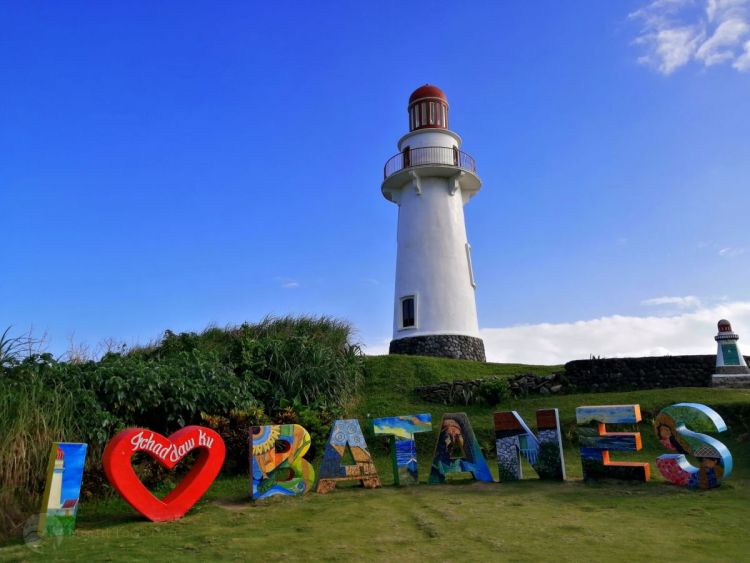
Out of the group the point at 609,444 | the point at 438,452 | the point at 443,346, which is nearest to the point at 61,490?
the point at 438,452

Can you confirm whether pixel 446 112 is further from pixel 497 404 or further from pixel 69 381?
pixel 69 381

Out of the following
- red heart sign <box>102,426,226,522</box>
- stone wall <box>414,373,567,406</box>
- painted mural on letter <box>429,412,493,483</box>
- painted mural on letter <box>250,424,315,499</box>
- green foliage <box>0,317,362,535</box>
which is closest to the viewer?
red heart sign <box>102,426,226,522</box>

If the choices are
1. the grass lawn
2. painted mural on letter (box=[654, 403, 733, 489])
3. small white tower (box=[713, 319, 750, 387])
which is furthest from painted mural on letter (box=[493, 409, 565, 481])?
small white tower (box=[713, 319, 750, 387])

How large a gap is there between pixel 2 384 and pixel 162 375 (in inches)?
92.9

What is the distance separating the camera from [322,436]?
9789mm

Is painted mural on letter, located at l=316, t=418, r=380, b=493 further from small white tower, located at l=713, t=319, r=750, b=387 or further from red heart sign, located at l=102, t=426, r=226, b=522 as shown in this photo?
small white tower, located at l=713, t=319, r=750, b=387

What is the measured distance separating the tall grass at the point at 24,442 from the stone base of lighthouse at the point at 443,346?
14.6 metres

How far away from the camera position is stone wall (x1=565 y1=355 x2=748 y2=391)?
14828 millimetres

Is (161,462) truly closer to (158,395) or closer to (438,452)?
(158,395)

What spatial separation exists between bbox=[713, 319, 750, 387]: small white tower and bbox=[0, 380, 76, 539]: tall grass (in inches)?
576

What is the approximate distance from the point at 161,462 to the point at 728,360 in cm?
1419

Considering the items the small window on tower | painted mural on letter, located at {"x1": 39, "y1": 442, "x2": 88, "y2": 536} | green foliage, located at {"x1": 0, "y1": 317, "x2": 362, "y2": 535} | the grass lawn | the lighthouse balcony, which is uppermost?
the lighthouse balcony

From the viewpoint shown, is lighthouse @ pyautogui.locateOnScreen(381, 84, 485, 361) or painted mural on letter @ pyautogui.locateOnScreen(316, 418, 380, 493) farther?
lighthouse @ pyautogui.locateOnScreen(381, 84, 485, 361)

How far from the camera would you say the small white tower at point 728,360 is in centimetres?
1452
